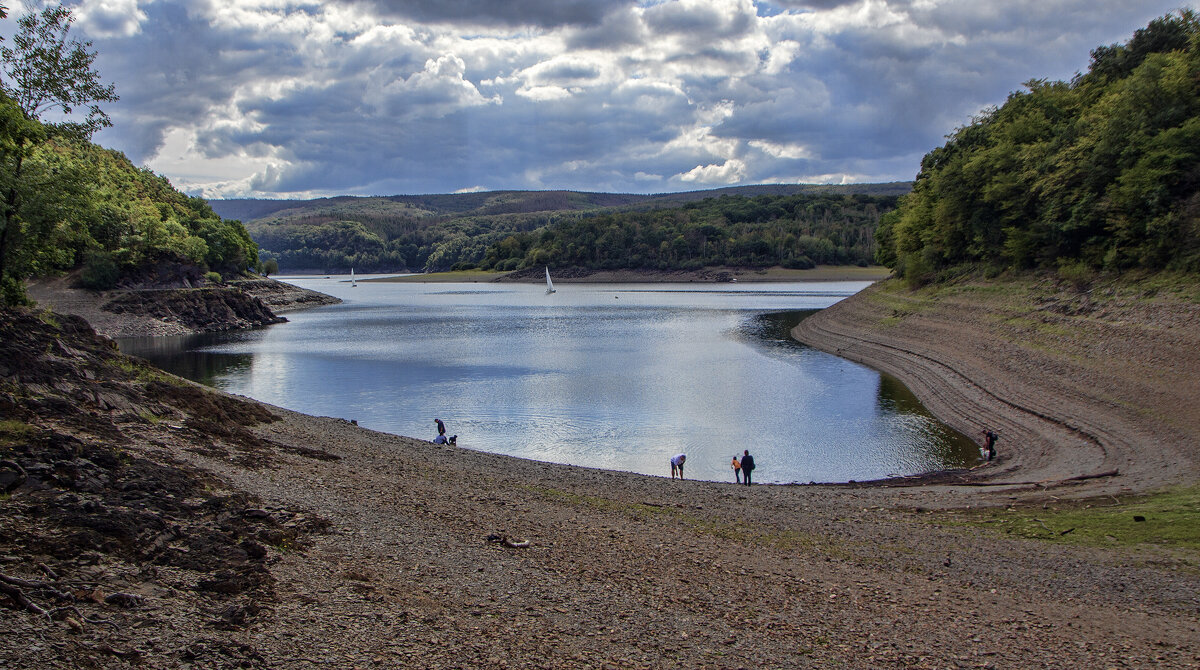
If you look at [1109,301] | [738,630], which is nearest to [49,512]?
[738,630]

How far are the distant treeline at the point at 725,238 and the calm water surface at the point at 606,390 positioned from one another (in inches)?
3781

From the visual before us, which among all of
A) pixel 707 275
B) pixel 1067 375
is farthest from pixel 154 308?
pixel 707 275

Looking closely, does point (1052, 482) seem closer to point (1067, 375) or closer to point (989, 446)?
point (989, 446)

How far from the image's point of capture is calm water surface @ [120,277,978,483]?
944 inches

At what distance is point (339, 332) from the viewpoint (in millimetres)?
67625

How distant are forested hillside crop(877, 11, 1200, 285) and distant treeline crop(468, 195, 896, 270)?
10197 centimetres

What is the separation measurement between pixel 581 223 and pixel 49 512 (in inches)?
7320

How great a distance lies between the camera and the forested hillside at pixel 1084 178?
106 feet

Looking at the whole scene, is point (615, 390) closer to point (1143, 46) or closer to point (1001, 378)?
point (1001, 378)

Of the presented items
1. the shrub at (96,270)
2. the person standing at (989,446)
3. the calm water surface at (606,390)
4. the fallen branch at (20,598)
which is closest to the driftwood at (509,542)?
the fallen branch at (20,598)

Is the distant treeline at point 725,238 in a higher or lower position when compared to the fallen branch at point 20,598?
higher

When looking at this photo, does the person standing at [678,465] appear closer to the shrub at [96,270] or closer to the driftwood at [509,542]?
the driftwood at [509,542]

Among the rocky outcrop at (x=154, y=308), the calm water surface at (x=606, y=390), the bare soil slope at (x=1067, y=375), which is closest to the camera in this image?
the bare soil slope at (x=1067, y=375)

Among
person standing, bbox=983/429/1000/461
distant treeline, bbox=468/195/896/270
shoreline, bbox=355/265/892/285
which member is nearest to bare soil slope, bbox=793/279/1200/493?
person standing, bbox=983/429/1000/461
